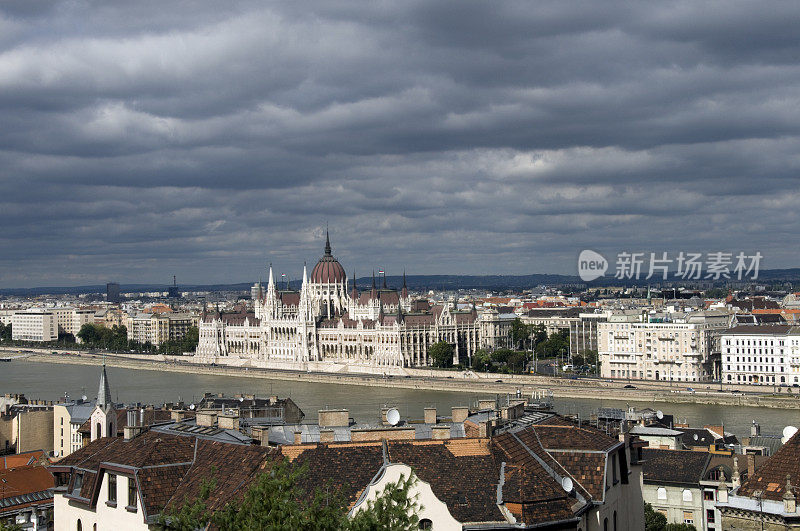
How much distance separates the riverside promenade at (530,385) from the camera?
40969 millimetres

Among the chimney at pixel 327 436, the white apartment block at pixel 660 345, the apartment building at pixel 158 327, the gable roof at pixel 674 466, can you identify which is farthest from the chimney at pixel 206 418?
the apartment building at pixel 158 327

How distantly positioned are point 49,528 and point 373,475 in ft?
19.0

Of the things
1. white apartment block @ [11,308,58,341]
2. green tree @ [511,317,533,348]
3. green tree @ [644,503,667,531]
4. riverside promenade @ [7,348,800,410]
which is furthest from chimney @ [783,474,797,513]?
white apartment block @ [11,308,58,341]

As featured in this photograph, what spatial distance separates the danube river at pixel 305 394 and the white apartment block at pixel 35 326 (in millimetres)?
38192

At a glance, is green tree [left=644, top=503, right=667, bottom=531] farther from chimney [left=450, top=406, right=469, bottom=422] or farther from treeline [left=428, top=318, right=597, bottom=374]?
treeline [left=428, top=318, right=597, bottom=374]

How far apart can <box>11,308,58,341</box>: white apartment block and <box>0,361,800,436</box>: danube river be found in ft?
125

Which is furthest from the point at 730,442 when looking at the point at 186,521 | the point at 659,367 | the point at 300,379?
the point at 300,379

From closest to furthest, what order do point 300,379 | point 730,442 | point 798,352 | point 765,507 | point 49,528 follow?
point 765,507
point 49,528
point 730,442
point 798,352
point 300,379

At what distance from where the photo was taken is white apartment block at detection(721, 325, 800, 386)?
46438 mm

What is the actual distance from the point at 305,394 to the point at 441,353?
13.2 meters

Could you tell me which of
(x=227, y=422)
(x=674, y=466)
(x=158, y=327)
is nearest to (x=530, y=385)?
(x=674, y=466)

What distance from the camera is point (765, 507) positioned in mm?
8406

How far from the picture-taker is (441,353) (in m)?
59.4

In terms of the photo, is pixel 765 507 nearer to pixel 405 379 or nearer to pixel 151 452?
pixel 151 452
